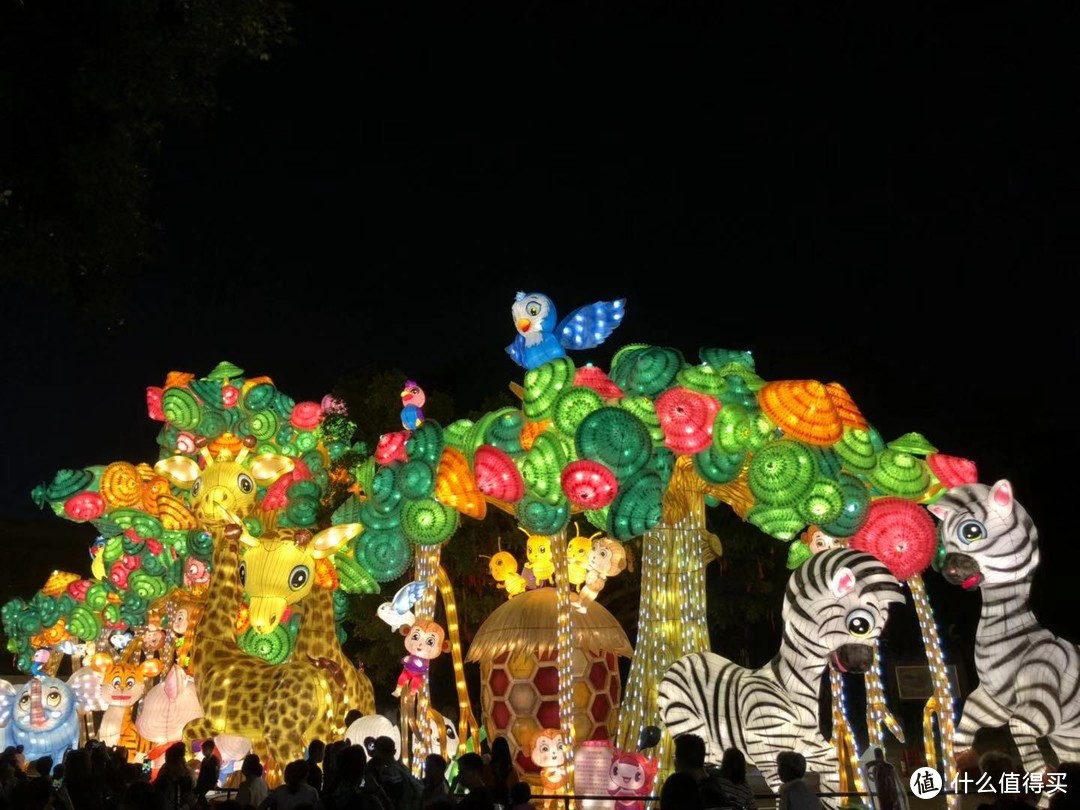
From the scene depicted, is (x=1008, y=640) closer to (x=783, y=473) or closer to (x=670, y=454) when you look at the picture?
(x=783, y=473)

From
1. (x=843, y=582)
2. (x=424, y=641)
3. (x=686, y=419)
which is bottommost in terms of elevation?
(x=424, y=641)

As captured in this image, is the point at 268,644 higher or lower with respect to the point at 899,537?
lower

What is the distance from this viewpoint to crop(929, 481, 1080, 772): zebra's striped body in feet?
31.2

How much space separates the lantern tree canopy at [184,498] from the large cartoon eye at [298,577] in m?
0.40

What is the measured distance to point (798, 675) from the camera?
9.83m

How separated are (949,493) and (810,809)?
548cm

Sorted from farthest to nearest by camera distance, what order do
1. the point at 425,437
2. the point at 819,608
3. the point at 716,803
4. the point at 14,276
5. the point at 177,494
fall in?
1. the point at 177,494
2. the point at 425,437
3. the point at 819,608
4. the point at 14,276
5. the point at 716,803

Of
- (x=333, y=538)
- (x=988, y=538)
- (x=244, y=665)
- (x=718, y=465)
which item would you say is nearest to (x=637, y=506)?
(x=718, y=465)

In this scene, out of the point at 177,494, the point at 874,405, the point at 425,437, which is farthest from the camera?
the point at 874,405

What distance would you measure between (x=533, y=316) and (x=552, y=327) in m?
0.22

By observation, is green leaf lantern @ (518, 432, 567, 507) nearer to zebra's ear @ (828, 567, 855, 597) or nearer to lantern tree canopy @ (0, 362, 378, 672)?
zebra's ear @ (828, 567, 855, 597)

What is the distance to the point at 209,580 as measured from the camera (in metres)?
14.9

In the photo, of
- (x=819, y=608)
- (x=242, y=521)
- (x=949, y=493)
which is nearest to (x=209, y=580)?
(x=242, y=521)

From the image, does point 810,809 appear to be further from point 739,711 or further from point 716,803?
point 739,711
